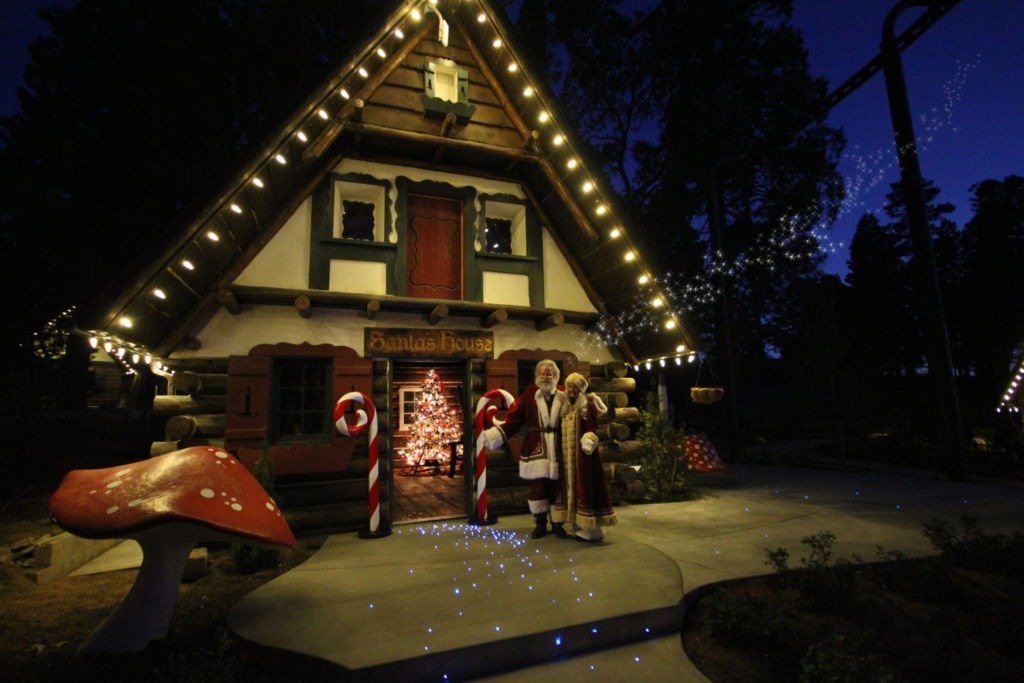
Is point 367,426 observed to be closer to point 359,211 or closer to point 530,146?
point 359,211

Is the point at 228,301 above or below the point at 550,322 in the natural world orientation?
above

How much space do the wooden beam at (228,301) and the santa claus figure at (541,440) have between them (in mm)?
3634

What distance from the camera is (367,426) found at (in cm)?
641

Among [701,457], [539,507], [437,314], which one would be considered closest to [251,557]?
[539,507]

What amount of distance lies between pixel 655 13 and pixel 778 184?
801 cm

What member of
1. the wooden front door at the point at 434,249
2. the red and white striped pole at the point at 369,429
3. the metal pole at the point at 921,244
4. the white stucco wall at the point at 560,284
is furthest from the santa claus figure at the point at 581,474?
the metal pole at the point at 921,244

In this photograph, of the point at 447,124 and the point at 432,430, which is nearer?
the point at 447,124

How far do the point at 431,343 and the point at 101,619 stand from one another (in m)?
4.55

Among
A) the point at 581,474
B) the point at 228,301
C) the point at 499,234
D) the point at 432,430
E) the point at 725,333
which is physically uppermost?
the point at 499,234

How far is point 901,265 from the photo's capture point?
123ft

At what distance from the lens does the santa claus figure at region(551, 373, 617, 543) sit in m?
5.66

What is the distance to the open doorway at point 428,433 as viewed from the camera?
1133 centimetres

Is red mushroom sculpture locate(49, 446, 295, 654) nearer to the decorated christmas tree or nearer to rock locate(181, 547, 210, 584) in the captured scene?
rock locate(181, 547, 210, 584)

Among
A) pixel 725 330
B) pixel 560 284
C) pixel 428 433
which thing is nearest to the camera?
pixel 560 284
